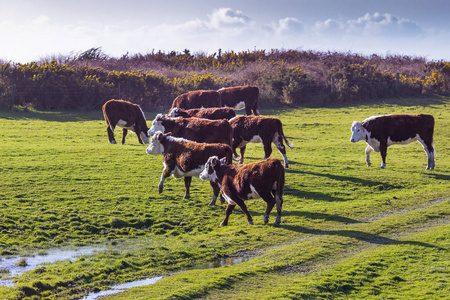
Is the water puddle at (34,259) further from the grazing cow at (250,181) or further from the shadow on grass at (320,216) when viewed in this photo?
the shadow on grass at (320,216)

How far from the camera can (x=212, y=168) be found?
13516 millimetres

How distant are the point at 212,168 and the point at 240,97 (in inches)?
701

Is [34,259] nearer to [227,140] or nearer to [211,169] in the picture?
[211,169]

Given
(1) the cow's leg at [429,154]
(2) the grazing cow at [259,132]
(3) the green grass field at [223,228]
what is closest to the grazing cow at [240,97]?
(3) the green grass field at [223,228]

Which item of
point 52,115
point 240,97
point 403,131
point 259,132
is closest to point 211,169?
point 259,132

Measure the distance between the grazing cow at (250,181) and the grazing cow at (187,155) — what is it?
3.25 feet

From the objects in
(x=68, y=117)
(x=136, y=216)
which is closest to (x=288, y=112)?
(x=68, y=117)

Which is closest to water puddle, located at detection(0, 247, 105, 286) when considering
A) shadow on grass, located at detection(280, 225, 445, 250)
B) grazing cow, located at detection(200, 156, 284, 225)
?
grazing cow, located at detection(200, 156, 284, 225)

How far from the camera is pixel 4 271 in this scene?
9.91 metres

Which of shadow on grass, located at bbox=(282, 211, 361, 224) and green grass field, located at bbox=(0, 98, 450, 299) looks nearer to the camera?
green grass field, located at bbox=(0, 98, 450, 299)

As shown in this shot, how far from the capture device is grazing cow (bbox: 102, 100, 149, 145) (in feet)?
83.1

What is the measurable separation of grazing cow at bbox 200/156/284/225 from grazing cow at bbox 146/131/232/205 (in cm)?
99

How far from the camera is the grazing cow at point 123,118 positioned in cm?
2534

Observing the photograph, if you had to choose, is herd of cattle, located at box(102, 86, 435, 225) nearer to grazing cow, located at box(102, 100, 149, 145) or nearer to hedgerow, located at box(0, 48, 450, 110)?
grazing cow, located at box(102, 100, 149, 145)
